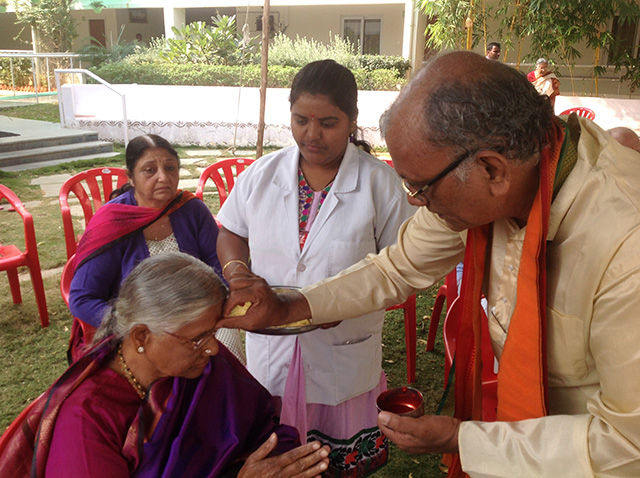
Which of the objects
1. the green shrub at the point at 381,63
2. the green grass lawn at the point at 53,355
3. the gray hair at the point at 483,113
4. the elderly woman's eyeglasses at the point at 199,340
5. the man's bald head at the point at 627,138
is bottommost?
the green grass lawn at the point at 53,355

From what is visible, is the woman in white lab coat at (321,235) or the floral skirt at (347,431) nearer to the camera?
the woman in white lab coat at (321,235)

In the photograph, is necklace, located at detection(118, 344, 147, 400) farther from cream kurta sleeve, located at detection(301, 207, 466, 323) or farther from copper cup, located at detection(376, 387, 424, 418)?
copper cup, located at detection(376, 387, 424, 418)

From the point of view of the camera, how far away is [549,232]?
1.48 meters

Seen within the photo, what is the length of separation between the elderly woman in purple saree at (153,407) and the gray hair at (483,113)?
3.61ft

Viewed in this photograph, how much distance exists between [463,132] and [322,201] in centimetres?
118

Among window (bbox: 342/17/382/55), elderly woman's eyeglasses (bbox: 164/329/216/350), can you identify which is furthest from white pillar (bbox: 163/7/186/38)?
elderly woman's eyeglasses (bbox: 164/329/216/350)

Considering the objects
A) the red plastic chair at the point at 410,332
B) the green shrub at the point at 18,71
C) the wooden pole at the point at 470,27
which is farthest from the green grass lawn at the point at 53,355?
the green shrub at the point at 18,71

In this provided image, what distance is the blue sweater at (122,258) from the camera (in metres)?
3.05

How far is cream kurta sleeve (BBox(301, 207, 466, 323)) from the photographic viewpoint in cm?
207

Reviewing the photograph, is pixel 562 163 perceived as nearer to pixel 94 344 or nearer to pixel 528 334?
pixel 528 334

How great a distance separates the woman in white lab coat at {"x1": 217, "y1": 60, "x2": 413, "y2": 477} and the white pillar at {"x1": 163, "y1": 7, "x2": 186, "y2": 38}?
51.9 ft

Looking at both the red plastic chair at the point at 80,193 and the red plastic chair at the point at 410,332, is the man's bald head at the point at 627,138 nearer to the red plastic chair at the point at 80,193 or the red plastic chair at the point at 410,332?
the red plastic chair at the point at 410,332

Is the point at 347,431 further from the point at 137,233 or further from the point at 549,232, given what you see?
the point at 137,233

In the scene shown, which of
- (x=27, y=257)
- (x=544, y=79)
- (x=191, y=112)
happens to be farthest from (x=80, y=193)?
(x=544, y=79)
